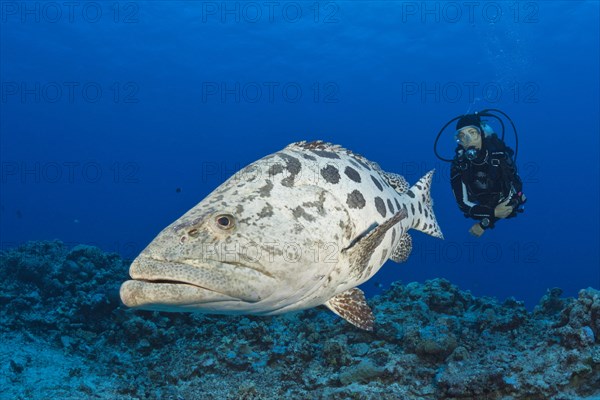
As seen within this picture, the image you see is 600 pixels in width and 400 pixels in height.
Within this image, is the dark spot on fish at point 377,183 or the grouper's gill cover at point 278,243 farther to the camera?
the dark spot on fish at point 377,183

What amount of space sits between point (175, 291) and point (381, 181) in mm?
3166

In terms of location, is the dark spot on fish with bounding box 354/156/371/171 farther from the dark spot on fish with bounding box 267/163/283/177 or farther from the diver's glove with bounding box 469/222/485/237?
the diver's glove with bounding box 469/222/485/237

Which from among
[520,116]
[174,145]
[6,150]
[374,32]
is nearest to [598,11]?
[374,32]

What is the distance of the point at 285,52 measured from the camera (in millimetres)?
44750

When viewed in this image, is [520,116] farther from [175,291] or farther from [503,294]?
[175,291]

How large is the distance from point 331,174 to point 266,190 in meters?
0.86

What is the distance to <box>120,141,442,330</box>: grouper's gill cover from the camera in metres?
3.35

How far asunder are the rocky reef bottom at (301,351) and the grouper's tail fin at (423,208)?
58.8 inches

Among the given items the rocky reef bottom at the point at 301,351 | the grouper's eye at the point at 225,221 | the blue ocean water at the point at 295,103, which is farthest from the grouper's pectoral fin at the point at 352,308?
the blue ocean water at the point at 295,103

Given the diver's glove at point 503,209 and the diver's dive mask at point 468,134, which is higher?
the diver's dive mask at point 468,134

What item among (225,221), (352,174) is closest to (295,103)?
(352,174)

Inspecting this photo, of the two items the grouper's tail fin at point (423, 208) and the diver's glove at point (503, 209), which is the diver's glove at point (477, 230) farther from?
the grouper's tail fin at point (423, 208)

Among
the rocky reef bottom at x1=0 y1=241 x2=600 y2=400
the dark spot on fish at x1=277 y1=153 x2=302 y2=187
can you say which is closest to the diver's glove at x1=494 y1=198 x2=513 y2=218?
the rocky reef bottom at x1=0 y1=241 x2=600 y2=400

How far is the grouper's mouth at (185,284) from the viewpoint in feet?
10.6
